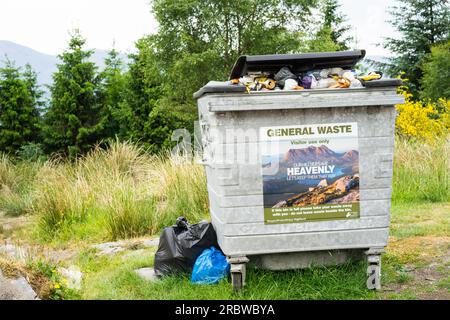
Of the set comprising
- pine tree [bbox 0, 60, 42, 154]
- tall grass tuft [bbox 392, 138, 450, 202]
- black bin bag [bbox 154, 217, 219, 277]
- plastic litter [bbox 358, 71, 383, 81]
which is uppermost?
pine tree [bbox 0, 60, 42, 154]

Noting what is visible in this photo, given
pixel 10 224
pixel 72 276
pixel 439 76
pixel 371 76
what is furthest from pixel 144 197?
pixel 439 76

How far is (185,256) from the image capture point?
481 centimetres

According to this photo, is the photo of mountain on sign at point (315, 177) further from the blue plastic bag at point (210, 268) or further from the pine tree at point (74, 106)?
the pine tree at point (74, 106)

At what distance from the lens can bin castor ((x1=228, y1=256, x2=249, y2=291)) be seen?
13.7ft

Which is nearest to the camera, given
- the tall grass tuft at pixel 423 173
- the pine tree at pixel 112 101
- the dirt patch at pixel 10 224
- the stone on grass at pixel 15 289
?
the stone on grass at pixel 15 289

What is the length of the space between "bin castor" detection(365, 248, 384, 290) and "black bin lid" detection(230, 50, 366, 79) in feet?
4.97

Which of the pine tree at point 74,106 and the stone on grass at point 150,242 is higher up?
the pine tree at point 74,106

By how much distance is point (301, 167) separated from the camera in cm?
410

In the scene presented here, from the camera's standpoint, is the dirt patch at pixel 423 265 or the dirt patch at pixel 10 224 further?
the dirt patch at pixel 10 224

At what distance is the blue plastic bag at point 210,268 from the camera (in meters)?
4.55

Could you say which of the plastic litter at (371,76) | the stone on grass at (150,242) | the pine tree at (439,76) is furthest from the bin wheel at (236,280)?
the pine tree at (439,76)

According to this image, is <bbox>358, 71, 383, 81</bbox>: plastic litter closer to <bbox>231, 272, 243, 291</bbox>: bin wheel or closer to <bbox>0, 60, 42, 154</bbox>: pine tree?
<bbox>231, 272, 243, 291</bbox>: bin wheel

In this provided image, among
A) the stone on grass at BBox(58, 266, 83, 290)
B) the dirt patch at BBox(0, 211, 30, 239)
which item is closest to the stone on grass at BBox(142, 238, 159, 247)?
the stone on grass at BBox(58, 266, 83, 290)

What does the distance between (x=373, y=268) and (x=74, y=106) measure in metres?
13.1
